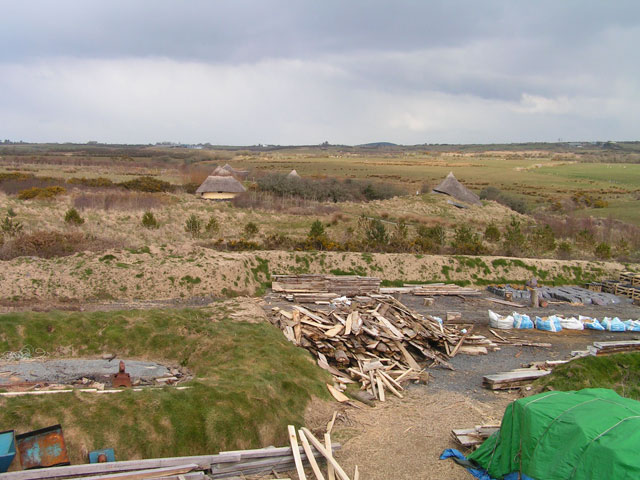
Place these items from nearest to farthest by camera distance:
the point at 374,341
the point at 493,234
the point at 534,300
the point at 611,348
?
the point at 374,341
the point at 611,348
the point at 534,300
the point at 493,234

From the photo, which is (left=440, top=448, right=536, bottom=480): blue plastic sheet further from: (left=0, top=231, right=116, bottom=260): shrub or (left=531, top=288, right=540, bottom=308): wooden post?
(left=0, top=231, right=116, bottom=260): shrub

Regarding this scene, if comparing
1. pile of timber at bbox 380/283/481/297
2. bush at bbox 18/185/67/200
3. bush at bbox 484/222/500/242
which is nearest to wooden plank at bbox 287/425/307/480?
pile of timber at bbox 380/283/481/297

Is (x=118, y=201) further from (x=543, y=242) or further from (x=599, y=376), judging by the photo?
(x=599, y=376)

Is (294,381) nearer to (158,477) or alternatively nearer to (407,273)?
(158,477)

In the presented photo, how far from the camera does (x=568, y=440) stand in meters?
7.67

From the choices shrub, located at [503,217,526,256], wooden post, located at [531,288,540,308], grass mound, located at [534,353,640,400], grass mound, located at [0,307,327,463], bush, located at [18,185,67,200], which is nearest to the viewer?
grass mound, located at [0,307,327,463]

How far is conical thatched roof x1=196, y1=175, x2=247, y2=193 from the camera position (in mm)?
43125

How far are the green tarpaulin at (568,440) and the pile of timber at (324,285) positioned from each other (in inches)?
456

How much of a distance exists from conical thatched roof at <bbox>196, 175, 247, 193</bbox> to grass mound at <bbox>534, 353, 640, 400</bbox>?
33.9m

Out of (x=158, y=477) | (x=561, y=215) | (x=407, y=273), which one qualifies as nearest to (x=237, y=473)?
(x=158, y=477)

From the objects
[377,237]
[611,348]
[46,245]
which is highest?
[46,245]

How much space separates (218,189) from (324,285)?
25.0 meters

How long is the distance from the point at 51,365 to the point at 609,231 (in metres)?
35.4

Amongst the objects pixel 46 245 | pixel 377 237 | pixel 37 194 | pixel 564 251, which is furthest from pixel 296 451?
pixel 37 194
